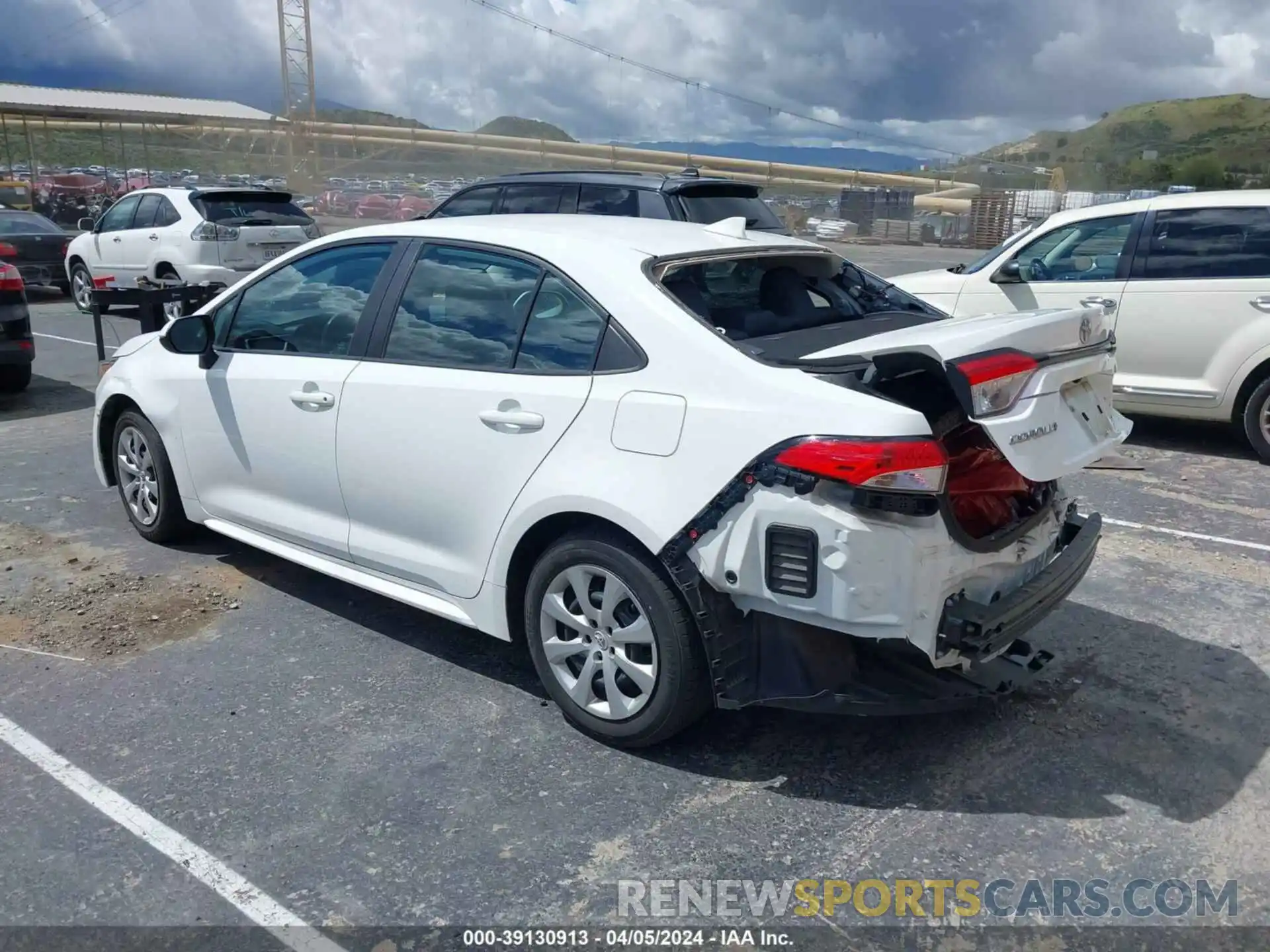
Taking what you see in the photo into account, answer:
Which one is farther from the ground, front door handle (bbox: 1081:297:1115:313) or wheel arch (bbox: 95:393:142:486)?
front door handle (bbox: 1081:297:1115:313)

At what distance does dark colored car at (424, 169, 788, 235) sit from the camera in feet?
26.6

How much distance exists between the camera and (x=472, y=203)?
32.4 ft

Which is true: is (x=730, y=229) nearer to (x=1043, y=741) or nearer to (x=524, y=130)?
(x=1043, y=741)

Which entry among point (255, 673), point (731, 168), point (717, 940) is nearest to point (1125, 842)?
point (717, 940)

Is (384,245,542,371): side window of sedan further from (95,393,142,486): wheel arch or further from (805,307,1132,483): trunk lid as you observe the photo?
(95,393,142,486): wheel arch

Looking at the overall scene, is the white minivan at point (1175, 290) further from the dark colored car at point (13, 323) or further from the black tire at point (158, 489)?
the dark colored car at point (13, 323)

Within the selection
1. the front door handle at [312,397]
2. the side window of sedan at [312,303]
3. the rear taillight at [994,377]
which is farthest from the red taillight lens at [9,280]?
the rear taillight at [994,377]

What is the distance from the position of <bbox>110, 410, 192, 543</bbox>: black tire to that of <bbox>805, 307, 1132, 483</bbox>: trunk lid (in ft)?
11.2

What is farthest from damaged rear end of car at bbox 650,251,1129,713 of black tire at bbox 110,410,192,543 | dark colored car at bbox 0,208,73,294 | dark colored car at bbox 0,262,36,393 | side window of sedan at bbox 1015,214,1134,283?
dark colored car at bbox 0,208,73,294

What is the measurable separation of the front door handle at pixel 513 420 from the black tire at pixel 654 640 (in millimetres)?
397

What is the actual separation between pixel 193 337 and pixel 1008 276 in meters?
5.98

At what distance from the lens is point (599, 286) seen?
3506 mm

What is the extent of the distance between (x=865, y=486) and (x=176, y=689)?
8.95ft

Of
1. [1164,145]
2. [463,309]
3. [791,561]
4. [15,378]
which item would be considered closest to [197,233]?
[15,378]
